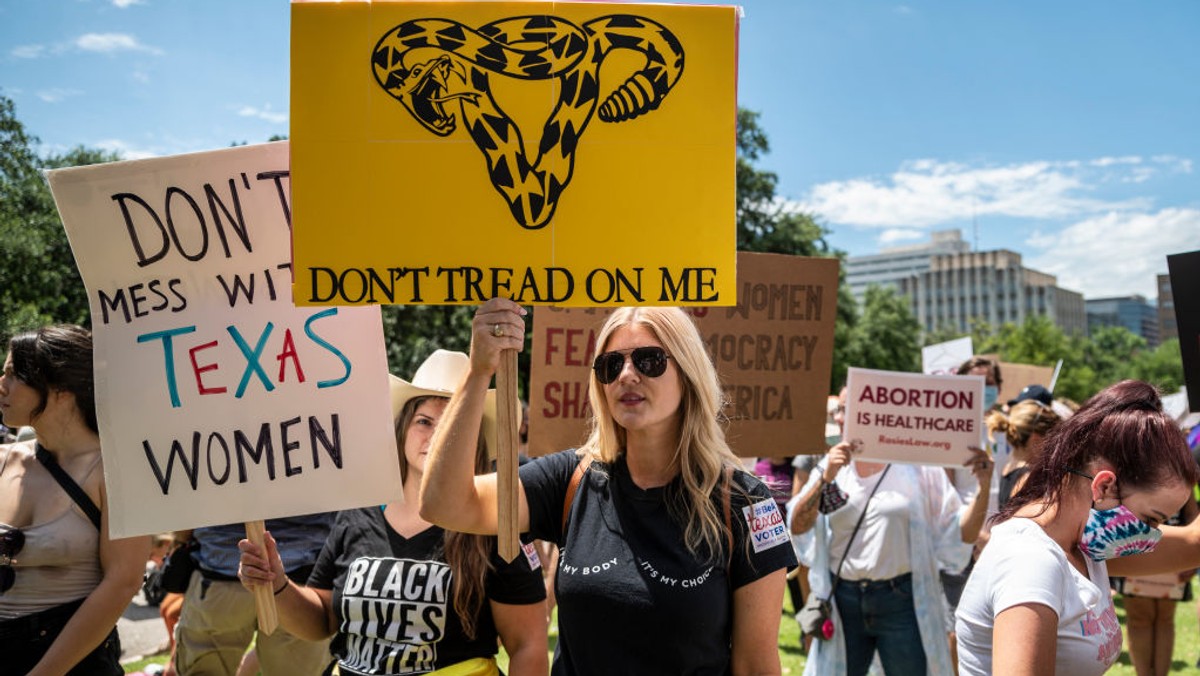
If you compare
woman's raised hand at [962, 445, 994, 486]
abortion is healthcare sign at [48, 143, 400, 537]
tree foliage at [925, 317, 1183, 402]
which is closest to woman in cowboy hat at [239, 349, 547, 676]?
abortion is healthcare sign at [48, 143, 400, 537]

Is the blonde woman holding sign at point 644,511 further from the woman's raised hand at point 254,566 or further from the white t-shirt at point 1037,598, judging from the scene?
the woman's raised hand at point 254,566

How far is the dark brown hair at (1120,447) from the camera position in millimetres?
2383

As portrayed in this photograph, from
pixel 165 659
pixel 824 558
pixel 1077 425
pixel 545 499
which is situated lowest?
pixel 165 659

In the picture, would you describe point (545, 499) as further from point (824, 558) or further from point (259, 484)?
point (824, 558)

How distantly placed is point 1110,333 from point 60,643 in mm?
123028

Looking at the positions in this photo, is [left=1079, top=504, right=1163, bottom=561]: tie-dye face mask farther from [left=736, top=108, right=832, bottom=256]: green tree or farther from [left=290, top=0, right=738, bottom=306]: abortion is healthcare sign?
[left=736, top=108, right=832, bottom=256]: green tree

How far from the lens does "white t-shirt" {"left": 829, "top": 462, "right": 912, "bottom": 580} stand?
15.6ft

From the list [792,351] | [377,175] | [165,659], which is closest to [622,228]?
[377,175]

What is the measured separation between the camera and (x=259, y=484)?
2.69m

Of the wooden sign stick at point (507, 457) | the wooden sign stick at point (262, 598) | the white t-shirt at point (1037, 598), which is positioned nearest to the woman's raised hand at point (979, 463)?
the white t-shirt at point (1037, 598)

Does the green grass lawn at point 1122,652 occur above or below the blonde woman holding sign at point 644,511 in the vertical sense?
below

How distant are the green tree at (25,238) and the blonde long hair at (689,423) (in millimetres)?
7932

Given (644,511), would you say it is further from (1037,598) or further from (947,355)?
(947,355)

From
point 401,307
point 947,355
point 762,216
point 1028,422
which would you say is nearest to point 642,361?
point 1028,422
